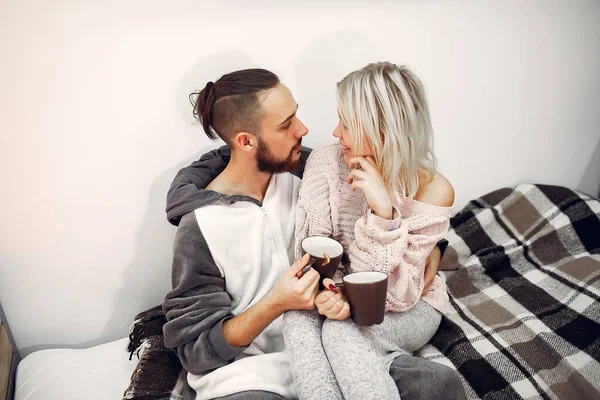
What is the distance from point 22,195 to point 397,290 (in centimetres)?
123

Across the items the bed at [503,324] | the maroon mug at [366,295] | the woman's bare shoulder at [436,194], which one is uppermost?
the woman's bare shoulder at [436,194]

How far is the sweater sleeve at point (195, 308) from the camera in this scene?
1235 mm

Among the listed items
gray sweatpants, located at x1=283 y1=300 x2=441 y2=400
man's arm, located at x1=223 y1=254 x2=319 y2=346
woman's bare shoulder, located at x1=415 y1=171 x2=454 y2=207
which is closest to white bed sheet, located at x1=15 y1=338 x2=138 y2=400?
man's arm, located at x1=223 y1=254 x2=319 y2=346

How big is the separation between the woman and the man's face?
0.36 ft

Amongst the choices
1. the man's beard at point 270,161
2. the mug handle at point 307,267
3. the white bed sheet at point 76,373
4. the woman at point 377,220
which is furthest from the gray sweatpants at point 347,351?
the white bed sheet at point 76,373

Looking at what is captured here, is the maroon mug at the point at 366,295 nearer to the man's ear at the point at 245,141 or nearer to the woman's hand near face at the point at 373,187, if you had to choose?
the woman's hand near face at the point at 373,187

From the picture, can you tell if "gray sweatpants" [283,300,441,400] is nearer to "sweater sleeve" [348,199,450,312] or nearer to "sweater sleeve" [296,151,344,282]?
"sweater sleeve" [348,199,450,312]

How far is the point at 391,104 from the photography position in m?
1.23

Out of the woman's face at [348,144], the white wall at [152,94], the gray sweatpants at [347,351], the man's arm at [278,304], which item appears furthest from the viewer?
the white wall at [152,94]

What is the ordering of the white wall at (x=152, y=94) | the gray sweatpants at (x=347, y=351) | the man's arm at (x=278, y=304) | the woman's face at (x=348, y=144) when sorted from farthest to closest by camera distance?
the white wall at (x=152, y=94), the woman's face at (x=348, y=144), the man's arm at (x=278, y=304), the gray sweatpants at (x=347, y=351)

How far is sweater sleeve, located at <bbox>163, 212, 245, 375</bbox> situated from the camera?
1.24 meters

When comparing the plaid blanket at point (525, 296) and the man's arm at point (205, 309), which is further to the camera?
the plaid blanket at point (525, 296)

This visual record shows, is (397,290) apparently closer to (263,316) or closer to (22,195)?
(263,316)

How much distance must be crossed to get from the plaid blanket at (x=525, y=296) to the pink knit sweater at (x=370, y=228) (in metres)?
0.19
